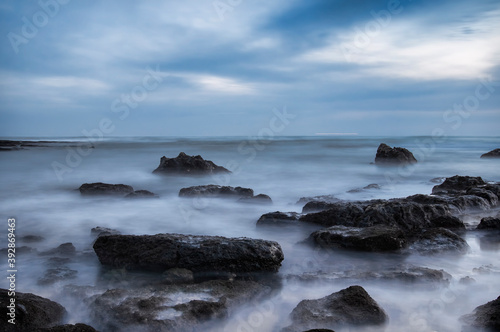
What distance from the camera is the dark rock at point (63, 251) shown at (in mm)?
5480

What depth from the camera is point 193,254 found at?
4559 millimetres

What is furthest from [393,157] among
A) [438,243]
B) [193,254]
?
[193,254]

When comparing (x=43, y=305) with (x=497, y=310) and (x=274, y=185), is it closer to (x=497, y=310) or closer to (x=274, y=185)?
(x=497, y=310)

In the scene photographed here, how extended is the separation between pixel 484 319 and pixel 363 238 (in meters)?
2.02

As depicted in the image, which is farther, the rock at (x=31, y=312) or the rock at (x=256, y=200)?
the rock at (x=256, y=200)

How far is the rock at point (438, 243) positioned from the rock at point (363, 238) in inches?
9.2

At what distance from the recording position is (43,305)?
3514mm

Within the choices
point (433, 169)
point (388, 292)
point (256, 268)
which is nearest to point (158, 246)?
point (256, 268)

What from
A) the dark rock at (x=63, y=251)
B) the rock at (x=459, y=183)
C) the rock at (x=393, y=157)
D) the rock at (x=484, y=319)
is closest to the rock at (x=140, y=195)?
the dark rock at (x=63, y=251)

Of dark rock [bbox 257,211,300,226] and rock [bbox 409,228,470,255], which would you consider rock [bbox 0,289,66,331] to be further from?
rock [bbox 409,228,470,255]

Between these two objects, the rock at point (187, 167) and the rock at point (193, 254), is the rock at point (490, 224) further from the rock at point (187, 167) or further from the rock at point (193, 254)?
the rock at point (187, 167)

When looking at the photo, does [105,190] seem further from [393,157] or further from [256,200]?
[393,157]

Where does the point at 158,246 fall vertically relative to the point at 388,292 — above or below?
above

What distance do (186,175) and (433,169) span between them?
37.3ft
